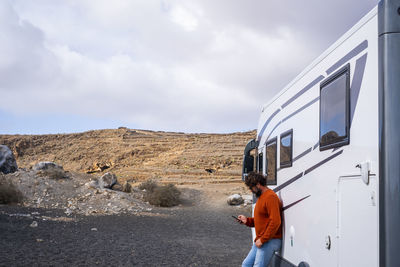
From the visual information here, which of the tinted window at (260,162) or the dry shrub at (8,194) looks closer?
the tinted window at (260,162)

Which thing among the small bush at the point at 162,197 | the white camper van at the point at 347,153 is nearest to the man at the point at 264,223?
the white camper van at the point at 347,153

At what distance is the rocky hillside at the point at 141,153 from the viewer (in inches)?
1642

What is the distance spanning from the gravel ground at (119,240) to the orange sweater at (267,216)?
4741 millimetres

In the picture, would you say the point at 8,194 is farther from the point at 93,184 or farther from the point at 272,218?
the point at 272,218

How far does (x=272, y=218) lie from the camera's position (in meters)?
5.62

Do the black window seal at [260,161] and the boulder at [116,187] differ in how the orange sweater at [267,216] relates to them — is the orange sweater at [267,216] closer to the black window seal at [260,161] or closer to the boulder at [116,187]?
the black window seal at [260,161]

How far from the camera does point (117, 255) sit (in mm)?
10734

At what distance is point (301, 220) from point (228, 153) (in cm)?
4034

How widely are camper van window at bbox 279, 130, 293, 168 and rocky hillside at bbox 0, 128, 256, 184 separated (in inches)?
1188

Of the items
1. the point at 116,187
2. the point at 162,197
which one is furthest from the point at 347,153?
the point at 116,187

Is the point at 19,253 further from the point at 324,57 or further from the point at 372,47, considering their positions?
the point at 372,47

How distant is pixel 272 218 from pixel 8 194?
19.6 m

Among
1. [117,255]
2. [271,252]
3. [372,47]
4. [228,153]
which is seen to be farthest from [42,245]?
[228,153]

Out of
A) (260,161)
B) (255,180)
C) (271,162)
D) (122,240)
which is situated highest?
(260,161)
